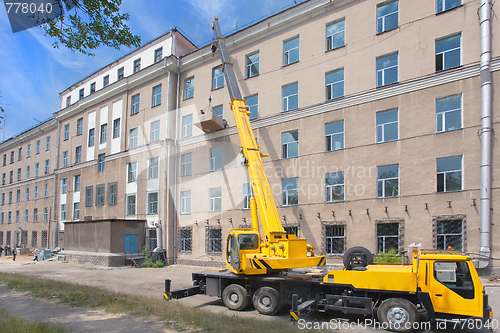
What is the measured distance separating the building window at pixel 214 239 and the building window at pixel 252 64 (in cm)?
1122

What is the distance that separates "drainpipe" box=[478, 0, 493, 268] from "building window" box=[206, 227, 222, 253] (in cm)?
1530

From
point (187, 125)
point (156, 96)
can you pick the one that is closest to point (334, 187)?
point (187, 125)

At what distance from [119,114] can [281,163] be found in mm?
18822

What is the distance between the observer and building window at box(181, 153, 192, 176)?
27.4 meters

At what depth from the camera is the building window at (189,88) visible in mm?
28341

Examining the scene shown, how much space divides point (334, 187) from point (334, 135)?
3.05 m

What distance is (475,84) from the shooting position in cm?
1625

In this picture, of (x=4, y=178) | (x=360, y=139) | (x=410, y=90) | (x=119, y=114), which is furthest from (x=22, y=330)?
(x=4, y=178)

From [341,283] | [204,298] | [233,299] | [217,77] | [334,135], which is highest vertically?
[217,77]

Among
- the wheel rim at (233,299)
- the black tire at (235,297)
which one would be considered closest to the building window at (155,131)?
the black tire at (235,297)

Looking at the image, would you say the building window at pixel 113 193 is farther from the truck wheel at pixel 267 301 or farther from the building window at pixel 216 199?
the truck wheel at pixel 267 301

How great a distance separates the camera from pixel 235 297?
11.5 m

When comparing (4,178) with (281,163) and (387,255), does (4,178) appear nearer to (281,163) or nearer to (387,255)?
(281,163)

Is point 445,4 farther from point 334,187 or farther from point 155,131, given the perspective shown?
point 155,131
